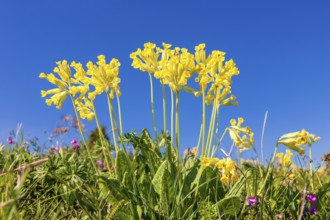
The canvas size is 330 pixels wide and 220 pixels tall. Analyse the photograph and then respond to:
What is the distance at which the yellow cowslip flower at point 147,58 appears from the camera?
3.25m

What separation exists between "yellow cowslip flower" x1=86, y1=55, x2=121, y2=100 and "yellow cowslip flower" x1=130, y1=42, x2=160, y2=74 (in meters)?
0.17

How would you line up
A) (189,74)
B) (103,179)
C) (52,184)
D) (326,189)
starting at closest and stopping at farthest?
(103,179), (189,74), (326,189), (52,184)

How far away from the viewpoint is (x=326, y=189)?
130 inches

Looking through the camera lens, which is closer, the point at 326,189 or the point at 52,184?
the point at 326,189

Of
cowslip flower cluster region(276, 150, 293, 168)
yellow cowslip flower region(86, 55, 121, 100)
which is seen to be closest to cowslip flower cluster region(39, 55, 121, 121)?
yellow cowslip flower region(86, 55, 121, 100)

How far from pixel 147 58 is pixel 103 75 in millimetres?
379

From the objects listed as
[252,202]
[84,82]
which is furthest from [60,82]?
[252,202]

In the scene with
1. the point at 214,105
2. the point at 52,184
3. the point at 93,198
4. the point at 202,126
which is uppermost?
the point at 214,105

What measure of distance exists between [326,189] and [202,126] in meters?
1.13

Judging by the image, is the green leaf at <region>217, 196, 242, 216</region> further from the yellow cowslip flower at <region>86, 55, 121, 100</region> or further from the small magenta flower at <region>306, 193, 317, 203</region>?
the yellow cowslip flower at <region>86, 55, 121, 100</region>

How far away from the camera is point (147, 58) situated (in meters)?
3.26

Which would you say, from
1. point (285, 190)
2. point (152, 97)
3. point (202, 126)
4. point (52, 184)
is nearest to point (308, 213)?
point (285, 190)

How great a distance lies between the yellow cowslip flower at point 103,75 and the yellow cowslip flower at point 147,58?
0.17 metres

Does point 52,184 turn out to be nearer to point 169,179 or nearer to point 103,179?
point 103,179
